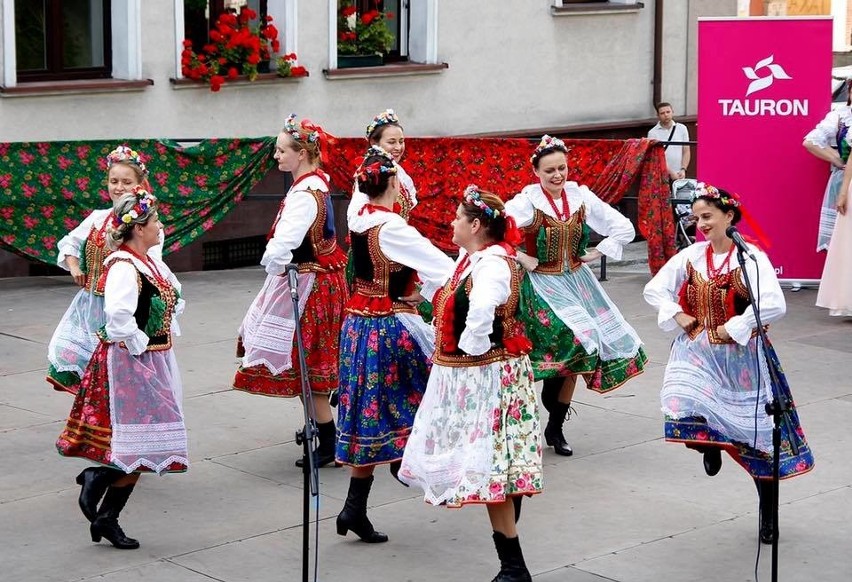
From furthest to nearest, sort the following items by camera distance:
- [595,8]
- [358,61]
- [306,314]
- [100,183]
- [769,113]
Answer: [595,8]
[358,61]
[100,183]
[769,113]
[306,314]

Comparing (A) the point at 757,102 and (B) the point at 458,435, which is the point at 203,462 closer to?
(B) the point at 458,435

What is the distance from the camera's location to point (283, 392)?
319 inches

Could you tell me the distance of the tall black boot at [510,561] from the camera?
20.5ft

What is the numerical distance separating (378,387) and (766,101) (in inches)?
271

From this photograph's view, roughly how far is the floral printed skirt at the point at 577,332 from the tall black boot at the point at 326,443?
3.65 ft

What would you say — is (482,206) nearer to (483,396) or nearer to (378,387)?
(483,396)

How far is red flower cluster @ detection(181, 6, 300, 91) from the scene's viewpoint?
14.1 m

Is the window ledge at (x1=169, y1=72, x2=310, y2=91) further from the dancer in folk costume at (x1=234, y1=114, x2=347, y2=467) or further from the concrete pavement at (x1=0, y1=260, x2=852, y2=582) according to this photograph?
the dancer in folk costume at (x1=234, y1=114, x2=347, y2=467)

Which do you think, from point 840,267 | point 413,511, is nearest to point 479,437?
point 413,511

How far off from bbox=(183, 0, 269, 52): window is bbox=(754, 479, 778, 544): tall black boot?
888cm

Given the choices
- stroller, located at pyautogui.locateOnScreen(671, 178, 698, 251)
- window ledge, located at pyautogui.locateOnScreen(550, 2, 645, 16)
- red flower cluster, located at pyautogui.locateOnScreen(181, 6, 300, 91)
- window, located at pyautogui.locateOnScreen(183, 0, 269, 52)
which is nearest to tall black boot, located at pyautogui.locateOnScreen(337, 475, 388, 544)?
stroller, located at pyautogui.locateOnScreen(671, 178, 698, 251)

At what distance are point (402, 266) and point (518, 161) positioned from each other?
667 cm

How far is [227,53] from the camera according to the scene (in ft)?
46.8

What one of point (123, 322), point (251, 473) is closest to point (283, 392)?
point (251, 473)
